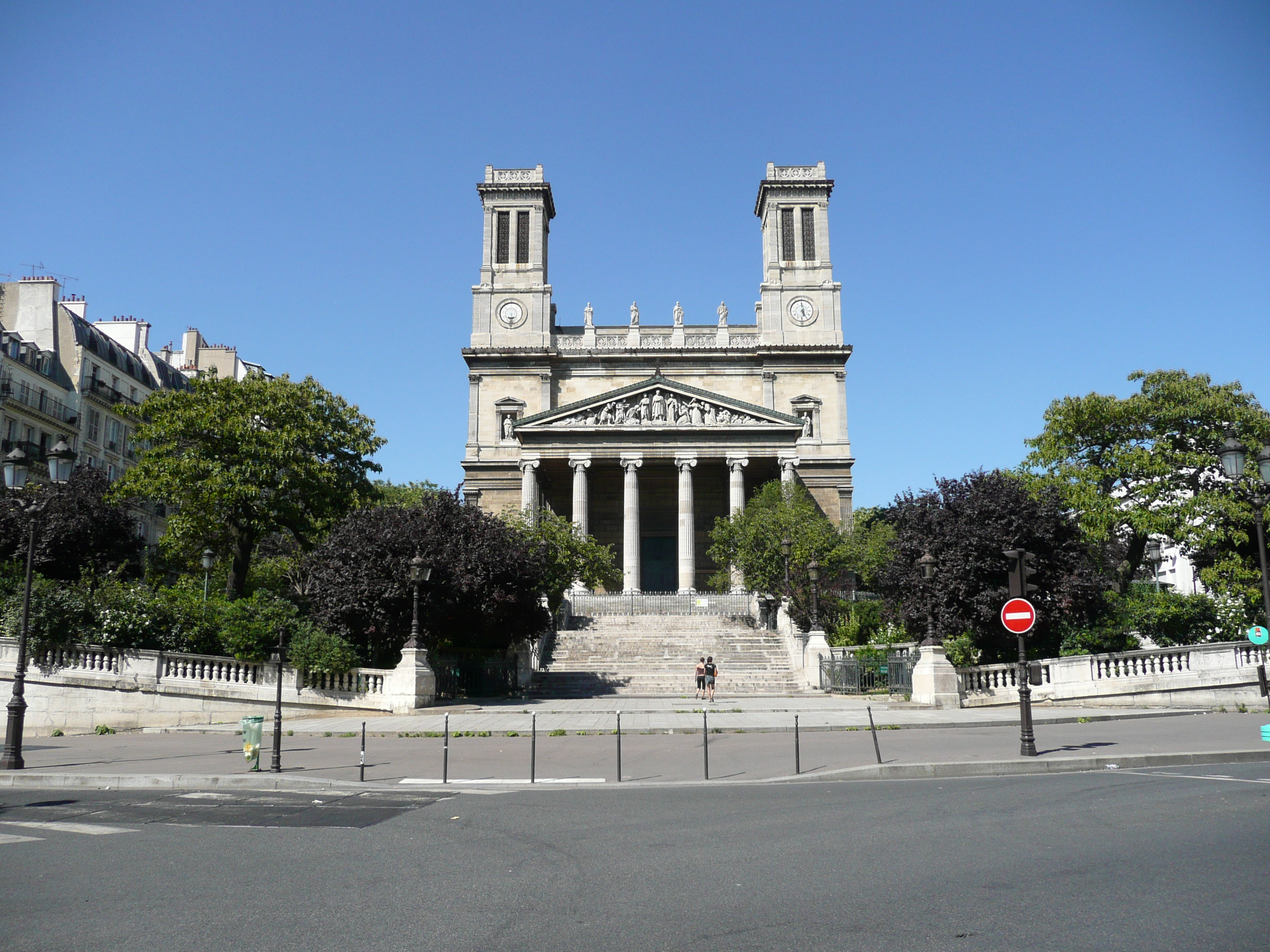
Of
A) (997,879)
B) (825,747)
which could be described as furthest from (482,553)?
(997,879)

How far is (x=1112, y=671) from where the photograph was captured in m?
26.9

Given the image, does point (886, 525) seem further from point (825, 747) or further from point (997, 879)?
point (997, 879)

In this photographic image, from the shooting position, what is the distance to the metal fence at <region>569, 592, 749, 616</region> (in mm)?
48719

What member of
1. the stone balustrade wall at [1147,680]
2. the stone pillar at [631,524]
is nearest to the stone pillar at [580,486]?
the stone pillar at [631,524]

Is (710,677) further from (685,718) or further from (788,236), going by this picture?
(788,236)

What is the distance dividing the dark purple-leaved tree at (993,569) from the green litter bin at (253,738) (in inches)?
794

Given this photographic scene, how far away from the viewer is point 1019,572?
16812mm

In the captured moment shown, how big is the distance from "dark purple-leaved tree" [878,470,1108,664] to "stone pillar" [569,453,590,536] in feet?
85.7

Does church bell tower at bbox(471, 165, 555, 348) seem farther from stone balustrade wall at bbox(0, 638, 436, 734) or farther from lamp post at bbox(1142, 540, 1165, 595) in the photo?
stone balustrade wall at bbox(0, 638, 436, 734)

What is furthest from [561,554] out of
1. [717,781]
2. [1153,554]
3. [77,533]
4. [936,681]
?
[717,781]

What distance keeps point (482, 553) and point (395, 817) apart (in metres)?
20.2

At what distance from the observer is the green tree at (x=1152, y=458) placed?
3575 centimetres

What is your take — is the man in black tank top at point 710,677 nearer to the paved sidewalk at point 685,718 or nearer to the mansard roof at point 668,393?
the paved sidewalk at point 685,718

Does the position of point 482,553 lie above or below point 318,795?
above
